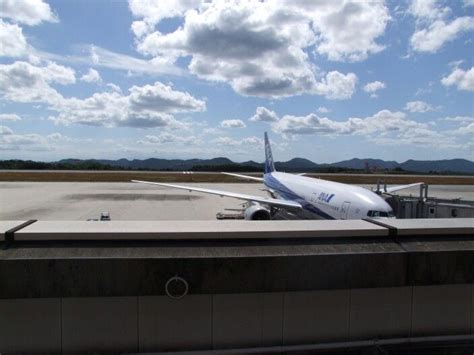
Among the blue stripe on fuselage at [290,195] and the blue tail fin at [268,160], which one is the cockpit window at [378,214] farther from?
the blue tail fin at [268,160]

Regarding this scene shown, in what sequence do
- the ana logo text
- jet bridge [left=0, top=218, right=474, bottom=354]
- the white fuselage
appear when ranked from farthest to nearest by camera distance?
the ana logo text, the white fuselage, jet bridge [left=0, top=218, right=474, bottom=354]

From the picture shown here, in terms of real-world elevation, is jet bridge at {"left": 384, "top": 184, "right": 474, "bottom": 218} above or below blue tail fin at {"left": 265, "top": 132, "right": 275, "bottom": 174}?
below

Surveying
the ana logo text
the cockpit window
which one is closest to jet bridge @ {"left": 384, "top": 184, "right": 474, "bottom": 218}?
the cockpit window

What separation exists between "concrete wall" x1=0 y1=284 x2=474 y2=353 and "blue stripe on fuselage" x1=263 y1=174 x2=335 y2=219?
1465 centimetres

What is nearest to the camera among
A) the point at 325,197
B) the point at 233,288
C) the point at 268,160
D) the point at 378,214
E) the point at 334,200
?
the point at 233,288

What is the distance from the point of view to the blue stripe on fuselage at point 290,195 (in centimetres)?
2063

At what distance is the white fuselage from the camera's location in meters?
16.2

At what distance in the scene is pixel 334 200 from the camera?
735 inches

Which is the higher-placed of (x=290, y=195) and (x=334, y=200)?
(x=334, y=200)

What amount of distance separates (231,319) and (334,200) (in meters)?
15.4

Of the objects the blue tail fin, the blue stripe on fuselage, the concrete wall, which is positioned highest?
the blue tail fin

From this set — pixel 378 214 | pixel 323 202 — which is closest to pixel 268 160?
pixel 323 202

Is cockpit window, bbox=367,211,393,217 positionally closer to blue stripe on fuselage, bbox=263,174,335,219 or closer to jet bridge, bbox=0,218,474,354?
blue stripe on fuselage, bbox=263,174,335,219

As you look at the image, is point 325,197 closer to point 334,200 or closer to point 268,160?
point 334,200
